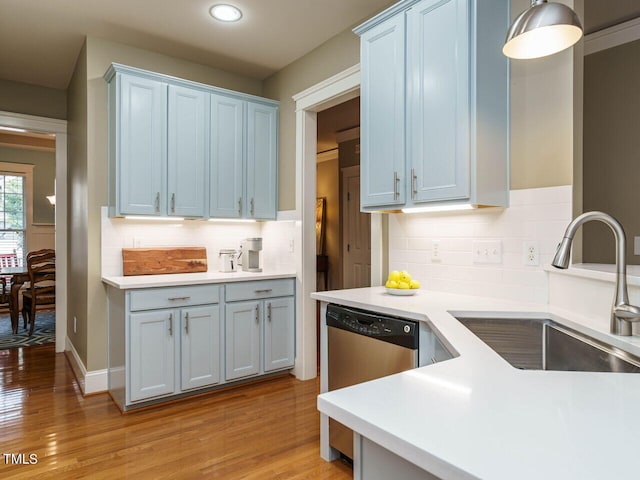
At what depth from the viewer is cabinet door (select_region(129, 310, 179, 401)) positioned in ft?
9.30

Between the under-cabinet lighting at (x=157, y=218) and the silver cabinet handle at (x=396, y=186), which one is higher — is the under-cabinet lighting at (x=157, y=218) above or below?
below

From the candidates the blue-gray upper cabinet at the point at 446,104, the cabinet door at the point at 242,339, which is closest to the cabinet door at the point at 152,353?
the cabinet door at the point at 242,339

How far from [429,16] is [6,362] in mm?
4557

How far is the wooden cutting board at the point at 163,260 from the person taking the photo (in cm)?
334

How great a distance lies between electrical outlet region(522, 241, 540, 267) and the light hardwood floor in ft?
4.54

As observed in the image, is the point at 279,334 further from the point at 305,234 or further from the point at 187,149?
the point at 187,149

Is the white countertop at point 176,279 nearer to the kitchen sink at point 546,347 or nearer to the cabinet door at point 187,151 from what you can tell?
the cabinet door at point 187,151

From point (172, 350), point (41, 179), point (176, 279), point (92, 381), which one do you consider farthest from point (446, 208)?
point (41, 179)

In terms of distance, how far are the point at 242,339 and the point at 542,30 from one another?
2.74 meters

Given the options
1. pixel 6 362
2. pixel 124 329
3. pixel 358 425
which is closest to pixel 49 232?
pixel 6 362

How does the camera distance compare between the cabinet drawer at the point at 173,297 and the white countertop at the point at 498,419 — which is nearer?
the white countertop at the point at 498,419

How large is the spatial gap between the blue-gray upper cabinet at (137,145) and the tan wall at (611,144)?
9.94 ft

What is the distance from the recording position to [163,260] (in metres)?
3.46

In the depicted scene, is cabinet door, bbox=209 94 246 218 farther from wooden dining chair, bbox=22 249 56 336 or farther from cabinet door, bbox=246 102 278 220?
wooden dining chair, bbox=22 249 56 336
